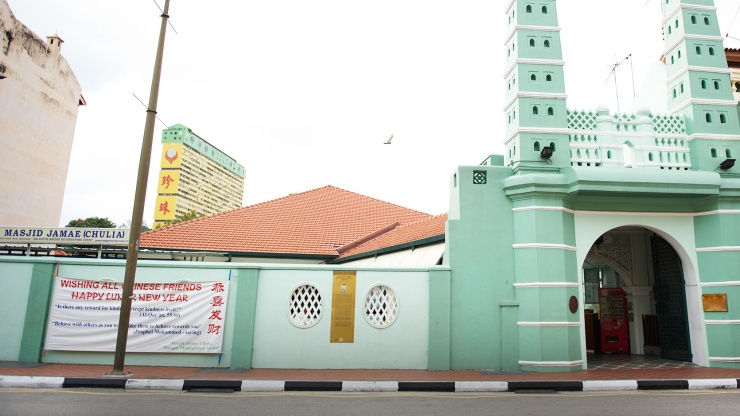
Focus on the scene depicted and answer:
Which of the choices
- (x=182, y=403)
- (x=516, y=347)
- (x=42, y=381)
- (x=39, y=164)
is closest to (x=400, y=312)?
(x=516, y=347)

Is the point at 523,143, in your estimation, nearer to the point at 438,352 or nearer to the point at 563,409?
the point at 438,352

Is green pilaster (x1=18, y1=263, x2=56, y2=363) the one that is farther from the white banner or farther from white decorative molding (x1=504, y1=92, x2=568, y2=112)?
white decorative molding (x1=504, y1=92, x2=568, y2=112)

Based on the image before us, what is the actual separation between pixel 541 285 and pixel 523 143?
9.32 ft

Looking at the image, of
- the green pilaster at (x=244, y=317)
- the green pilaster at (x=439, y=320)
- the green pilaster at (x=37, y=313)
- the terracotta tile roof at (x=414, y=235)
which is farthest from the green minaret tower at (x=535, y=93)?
the green pilaster at (x=37, y=313)

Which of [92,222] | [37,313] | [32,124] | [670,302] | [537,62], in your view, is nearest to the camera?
[37,313]

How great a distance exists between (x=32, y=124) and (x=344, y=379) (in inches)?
710

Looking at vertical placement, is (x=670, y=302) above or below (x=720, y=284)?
below

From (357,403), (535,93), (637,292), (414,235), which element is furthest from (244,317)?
(637,292)

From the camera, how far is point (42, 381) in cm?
698

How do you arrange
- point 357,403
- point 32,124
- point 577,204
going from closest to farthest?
point 357,403, point 577,204, point 32,124

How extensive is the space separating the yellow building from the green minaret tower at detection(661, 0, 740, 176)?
166ft

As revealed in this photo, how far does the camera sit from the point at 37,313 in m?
8.65

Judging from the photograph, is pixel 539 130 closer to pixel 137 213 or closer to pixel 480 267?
pixel 480 267

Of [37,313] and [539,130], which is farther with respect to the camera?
[539,130]
